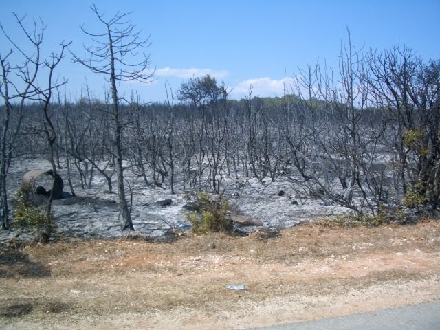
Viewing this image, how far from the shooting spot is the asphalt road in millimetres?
4391

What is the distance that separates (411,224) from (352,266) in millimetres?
3610

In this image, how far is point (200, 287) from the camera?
5.61 metres

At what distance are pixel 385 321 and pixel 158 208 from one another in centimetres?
1102

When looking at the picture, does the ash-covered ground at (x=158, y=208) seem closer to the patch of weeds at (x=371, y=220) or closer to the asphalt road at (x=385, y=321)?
the patch of weeds at (x=371, y=220)

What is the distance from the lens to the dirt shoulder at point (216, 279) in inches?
187

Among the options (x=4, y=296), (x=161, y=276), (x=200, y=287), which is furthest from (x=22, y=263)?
(x=200, y=287)

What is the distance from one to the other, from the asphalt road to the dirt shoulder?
6.7 inches

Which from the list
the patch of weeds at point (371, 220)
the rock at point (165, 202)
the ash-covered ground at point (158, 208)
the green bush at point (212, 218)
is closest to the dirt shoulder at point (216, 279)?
the green bush at point (212, 218)

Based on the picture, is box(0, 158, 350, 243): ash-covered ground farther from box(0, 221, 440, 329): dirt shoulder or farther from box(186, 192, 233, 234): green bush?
box(0, 221, 440, 329): dirt shoulder

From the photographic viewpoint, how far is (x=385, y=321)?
454cm

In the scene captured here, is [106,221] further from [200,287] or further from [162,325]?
[162,325]

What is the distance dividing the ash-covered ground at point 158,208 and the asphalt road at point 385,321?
5.84 m

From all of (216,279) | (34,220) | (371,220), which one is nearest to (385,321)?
(216,279)

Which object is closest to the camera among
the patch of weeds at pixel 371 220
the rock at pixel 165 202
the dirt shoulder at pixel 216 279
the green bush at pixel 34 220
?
the dirt shoulder at pixel 216 279
